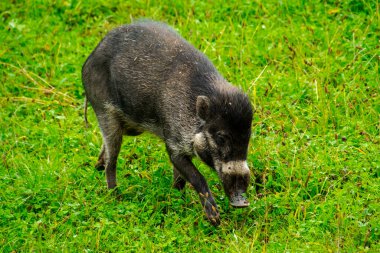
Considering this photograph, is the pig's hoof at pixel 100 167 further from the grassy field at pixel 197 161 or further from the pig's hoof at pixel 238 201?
the pig's hoof at pixel 238 201

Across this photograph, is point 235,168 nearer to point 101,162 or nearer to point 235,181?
point 235,181

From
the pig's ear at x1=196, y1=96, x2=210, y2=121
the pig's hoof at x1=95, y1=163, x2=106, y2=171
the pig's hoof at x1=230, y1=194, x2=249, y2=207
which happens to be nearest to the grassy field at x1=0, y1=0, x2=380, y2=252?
the pig's hoof at x1=95, y1=163, x2=106, y2=171

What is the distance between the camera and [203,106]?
6.82 metres

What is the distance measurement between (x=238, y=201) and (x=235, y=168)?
0.28 metres

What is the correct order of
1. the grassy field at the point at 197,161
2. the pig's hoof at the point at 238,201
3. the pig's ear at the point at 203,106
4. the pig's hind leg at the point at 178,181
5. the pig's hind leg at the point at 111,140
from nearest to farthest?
the pig's hoof at the point at 238,201
the grassy field at the point at 197,161
the pig's ear at the point at 203,106
the pig's hind leg at the point at 178,181
the pig's hind leg at the point at 111,140

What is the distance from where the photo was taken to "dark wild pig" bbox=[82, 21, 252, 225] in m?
6.64

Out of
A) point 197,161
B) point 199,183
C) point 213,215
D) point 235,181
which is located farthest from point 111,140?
point 235,181

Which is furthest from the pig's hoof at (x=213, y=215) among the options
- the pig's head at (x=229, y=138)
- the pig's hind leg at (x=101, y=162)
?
the pig's hind leg at (x=101, y=162)

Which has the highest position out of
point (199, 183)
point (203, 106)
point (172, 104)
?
point (203, 106)

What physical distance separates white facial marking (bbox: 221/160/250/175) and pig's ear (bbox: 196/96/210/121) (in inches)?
20.2

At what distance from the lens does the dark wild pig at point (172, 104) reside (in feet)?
21.8

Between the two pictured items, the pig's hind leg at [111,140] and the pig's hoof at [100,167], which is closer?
the pig's hind leg at [111,140]

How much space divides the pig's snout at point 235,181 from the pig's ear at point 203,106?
523 millimetres

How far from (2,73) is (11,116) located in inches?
37.6
